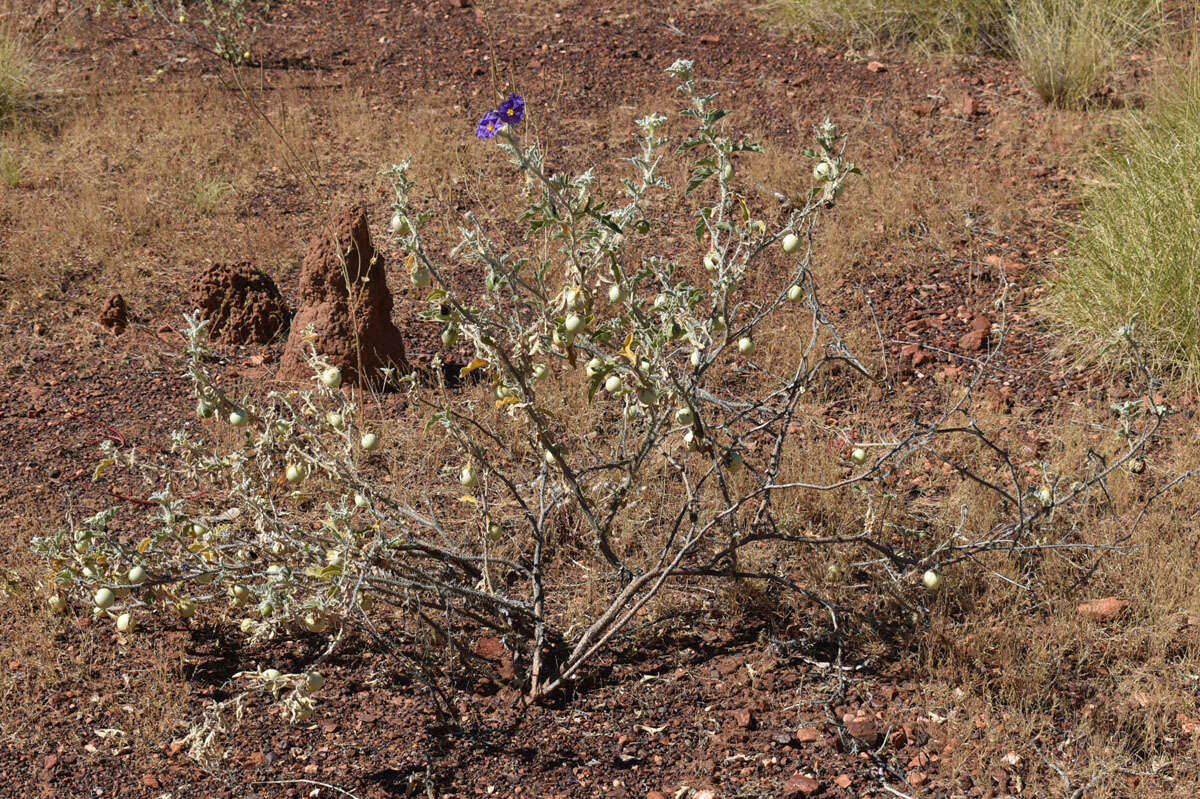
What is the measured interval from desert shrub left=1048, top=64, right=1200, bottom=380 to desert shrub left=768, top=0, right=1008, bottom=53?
185cm

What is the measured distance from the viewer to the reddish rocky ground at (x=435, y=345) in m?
2.53

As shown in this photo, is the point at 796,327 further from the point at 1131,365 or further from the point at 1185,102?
the point at 1185,102

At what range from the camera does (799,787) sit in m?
2.44

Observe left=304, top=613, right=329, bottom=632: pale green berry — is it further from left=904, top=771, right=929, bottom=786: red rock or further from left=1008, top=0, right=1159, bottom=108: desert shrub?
left=1008, top=0, right=1159, bottom=108: desert shrub

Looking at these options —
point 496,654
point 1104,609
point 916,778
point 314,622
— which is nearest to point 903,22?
point 1104,609

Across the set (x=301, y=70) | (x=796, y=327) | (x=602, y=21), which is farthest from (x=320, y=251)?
(x=602, y=21)

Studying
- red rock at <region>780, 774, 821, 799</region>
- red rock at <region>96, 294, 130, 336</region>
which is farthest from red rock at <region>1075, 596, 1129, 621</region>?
red rock at <region>96, 294, 130, 336</region>

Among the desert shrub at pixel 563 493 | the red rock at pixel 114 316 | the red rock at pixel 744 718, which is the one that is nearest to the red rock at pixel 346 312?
the desert shrub at pixel 563 493

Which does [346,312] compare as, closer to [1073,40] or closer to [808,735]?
[808,735]

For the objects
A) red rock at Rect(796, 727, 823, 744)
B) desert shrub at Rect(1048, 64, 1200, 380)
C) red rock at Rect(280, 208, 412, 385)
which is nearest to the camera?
red rock at Rect(796, 727, 823, 744)

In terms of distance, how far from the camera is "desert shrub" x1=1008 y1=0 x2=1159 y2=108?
5.47 m

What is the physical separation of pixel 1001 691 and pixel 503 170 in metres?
3.76

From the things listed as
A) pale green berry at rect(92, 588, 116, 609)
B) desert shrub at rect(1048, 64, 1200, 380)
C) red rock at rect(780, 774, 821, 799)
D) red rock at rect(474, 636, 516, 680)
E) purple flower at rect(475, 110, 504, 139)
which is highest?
purple flower at rect(475, 110, 504, 139)

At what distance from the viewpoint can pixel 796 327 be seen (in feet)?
13.8
